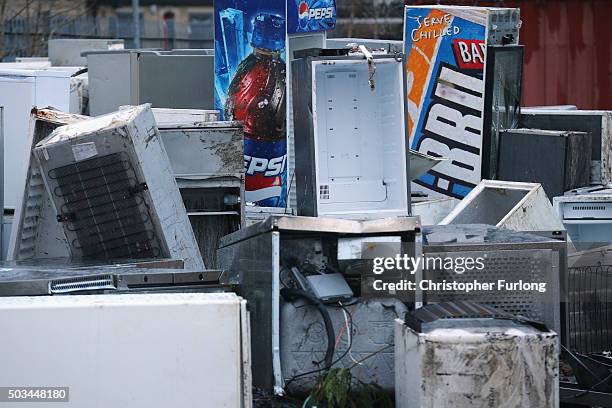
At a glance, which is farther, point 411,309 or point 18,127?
point 18,127

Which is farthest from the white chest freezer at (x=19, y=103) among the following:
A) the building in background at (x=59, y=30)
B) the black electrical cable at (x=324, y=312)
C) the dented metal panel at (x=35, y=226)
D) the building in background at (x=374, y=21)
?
the building in background at (x=374, y=21)

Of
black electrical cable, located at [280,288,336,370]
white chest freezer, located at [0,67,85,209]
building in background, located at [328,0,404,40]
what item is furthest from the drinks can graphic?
building in background, located at [328,0,404,40]

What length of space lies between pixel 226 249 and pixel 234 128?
1.06 metres

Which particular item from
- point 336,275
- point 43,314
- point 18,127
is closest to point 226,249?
point 336,275

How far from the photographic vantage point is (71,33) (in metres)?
16.7

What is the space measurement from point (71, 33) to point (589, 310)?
1345 cm

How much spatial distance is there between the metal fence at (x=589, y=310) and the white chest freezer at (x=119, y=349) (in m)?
1.90

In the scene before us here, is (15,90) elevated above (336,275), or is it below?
above

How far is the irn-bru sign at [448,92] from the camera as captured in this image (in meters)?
7.36

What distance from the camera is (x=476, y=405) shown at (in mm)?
3639

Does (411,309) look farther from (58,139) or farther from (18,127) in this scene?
(18,127)

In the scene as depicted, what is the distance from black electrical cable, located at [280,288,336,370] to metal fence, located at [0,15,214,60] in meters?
10.3

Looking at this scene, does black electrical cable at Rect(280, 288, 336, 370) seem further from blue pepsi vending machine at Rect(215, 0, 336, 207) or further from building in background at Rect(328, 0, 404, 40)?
building in background at Rect(328, 0, 404, 40)

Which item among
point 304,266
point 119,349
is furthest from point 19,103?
point 119,349
